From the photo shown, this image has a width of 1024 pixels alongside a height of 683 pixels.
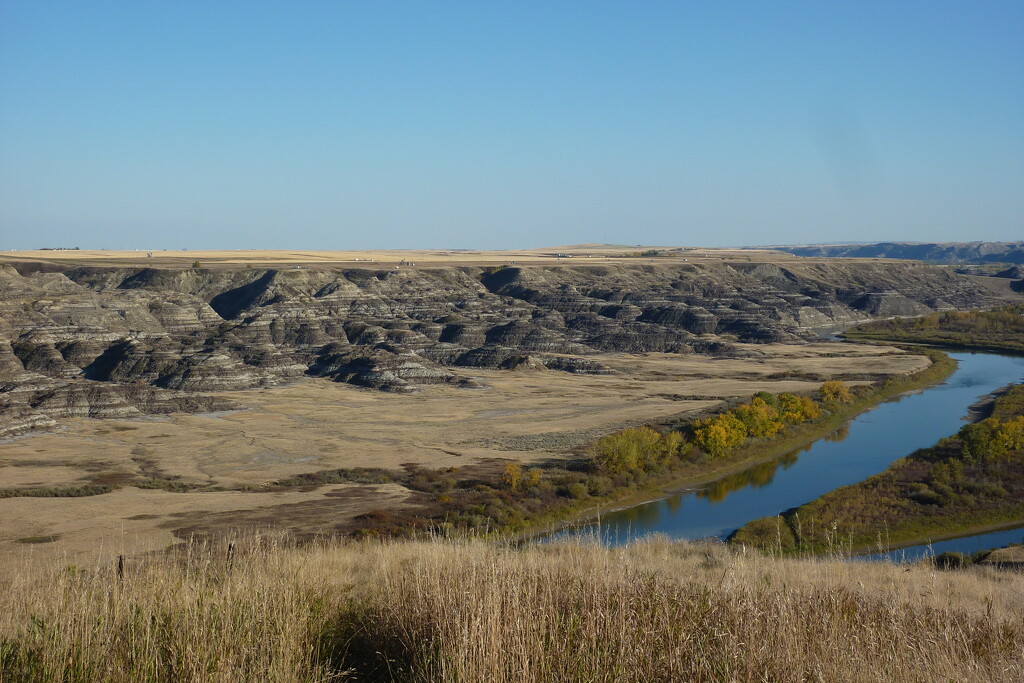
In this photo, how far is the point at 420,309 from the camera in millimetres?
115812

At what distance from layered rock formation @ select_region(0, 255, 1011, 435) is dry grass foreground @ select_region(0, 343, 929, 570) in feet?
15.3

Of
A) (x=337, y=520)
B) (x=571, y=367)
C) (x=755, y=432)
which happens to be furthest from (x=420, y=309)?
(x=337, y=520)

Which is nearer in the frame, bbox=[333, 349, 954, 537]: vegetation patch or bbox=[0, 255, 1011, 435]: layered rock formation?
bbox=[333, 349, 954, 537]: vegetation patch

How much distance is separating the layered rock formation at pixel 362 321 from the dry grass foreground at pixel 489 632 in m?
58.4

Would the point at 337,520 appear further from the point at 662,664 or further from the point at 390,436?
the point at 662,664

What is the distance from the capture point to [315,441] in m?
58.5

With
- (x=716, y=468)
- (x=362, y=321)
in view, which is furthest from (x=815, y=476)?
(x=362, y=321)

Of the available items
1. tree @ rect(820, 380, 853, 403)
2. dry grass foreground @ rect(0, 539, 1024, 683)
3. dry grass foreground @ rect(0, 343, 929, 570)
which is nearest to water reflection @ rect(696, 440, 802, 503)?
dry grass foreground @ rect(0, 343, 929, 570)

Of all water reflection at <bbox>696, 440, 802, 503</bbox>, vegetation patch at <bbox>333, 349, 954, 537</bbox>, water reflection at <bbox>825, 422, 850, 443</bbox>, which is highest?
vegetation patch at <bbox>333, 349, 954, 537</bbox>

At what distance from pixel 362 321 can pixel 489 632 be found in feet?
331

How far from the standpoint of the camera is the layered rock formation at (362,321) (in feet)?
251

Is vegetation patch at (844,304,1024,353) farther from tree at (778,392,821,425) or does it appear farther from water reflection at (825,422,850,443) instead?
water reflection at (825,422,850,443)

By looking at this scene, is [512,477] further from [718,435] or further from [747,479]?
[718,435]

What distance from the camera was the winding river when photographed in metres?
39.2
